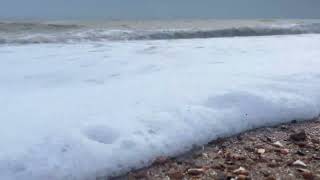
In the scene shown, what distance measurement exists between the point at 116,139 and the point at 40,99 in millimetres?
849

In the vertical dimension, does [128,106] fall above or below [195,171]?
above

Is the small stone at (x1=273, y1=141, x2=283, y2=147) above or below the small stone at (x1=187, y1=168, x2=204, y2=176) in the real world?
above

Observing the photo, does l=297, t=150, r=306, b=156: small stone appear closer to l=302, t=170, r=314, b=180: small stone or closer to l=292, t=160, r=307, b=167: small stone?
l=292, t=160, r=307, b=167: small stone

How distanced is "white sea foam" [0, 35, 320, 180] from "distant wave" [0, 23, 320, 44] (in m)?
2.07

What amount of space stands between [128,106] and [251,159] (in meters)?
0.80

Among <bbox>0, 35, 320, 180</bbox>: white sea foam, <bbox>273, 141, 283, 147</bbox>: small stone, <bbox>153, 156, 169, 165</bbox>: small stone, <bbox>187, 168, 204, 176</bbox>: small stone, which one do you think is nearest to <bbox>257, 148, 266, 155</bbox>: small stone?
<bbox>273, 141, 283, 147</bbox>: small stone

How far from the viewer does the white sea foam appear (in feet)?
6.21

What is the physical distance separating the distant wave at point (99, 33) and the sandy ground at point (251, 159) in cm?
457

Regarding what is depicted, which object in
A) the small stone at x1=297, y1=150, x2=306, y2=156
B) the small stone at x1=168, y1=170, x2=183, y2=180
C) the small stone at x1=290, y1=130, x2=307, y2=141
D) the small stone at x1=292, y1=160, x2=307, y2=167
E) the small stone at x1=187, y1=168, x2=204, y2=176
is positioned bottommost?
the small stone at x1=168, y1=170, x2=183, y2=180

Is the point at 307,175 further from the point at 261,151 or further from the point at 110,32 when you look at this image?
the point at 110,32

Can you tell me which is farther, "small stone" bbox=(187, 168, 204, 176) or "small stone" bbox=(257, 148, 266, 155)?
"small stone" bbox=(257, 148, 266, 155)

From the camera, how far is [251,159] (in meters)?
2.06

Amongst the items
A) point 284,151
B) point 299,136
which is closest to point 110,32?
point 299,136

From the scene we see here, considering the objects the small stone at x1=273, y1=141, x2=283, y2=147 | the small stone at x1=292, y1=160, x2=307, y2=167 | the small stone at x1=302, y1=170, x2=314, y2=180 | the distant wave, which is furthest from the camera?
the distant wave
